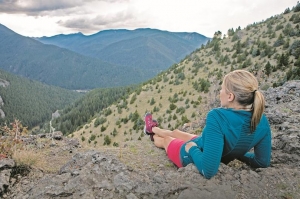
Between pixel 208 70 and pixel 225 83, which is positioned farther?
pixel 208 70

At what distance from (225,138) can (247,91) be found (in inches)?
29.0

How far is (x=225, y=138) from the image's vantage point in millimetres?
3570

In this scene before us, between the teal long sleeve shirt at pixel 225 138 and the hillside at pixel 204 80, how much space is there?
525 inches

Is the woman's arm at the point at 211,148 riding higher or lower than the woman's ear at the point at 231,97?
lower

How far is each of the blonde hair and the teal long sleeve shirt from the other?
0.43 feet

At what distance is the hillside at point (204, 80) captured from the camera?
21.3 metres

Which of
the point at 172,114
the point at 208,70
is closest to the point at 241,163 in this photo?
the point at 172,114

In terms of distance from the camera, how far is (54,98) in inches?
7771

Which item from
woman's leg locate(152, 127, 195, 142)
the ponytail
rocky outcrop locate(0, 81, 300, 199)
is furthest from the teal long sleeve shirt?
woman's leg locate(152, 127, 195, 142)

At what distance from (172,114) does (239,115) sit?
65.9ft

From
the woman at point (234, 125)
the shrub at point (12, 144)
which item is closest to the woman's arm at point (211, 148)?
the woman at point (234, 125)

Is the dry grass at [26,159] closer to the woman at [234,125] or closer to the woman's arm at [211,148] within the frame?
the woman at [234,125]

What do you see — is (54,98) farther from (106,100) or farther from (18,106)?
(106,100)

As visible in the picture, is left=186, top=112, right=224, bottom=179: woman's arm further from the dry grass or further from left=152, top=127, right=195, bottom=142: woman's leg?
the dry grass
